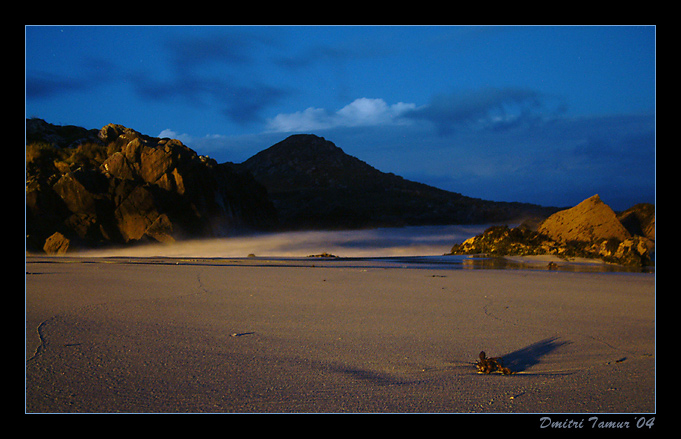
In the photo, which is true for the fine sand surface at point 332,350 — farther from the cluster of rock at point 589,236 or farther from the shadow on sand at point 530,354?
the cluster of rock at point 589,236

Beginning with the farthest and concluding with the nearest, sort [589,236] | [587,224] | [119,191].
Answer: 1. [119,191]
2. [587,224]
3. [589,236]

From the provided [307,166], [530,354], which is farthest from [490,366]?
[307,166]

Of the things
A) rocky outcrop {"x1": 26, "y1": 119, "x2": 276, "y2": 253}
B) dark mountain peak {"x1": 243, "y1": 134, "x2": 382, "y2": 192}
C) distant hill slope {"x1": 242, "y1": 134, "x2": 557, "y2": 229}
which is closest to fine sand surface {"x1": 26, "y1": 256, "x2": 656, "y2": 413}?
rocky outcrop {"x1": 26, "y1": 119, "x2": 276, "y2": 253}

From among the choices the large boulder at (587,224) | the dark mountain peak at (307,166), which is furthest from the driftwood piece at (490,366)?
the dark mountain peak at (307,166)

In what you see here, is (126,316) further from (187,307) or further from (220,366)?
(220,366)

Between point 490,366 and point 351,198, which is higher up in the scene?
point 351,198

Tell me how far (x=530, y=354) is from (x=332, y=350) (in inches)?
43.8

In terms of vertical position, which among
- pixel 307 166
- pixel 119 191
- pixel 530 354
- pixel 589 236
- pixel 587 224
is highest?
pixel 307 166

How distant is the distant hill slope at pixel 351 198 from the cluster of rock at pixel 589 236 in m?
15.8

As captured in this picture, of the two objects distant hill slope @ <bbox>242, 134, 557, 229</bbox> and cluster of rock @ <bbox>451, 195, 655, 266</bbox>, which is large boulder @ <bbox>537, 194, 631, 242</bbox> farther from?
distant hill slope @ <bbox>242, 134, 557, 229</bbox>

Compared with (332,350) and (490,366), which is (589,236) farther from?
(332,350)

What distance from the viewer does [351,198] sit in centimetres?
3525

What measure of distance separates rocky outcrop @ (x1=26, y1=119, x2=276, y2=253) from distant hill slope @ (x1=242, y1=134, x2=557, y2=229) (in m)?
6.91

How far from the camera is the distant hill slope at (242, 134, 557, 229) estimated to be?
29375 mm
